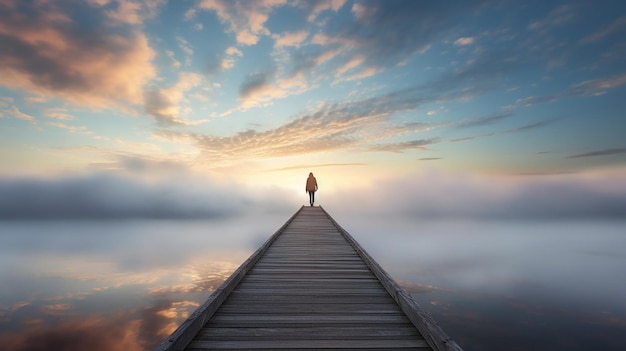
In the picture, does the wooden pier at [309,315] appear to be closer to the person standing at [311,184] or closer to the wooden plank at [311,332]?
the wooden plank at [311,332]

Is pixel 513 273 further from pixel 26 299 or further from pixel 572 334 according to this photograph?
pixel 26 299

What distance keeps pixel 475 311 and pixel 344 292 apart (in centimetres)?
1256

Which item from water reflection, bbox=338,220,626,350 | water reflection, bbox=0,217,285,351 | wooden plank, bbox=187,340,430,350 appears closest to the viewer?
wooden plank, bbox=187,340,430,350

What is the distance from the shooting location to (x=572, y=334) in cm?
1082

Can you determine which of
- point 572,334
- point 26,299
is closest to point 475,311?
point 572,334

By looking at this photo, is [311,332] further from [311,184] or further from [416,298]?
[311,184]

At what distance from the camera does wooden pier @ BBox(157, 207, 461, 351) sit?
266cm

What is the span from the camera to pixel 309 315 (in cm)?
334

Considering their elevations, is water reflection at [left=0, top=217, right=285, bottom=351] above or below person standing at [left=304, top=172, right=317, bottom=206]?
below

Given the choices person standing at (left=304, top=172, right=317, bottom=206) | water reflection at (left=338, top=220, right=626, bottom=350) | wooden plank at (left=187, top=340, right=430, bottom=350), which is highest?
person standing at (left=304, top=172, right=317, bottom=206)

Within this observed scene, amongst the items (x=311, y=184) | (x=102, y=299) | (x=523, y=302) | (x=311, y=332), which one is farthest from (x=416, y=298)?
(x=102, y=299)

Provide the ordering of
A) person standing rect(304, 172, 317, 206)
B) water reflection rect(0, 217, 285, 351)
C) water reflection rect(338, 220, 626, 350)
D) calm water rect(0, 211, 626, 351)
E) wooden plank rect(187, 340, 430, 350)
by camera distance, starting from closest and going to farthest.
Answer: wooden plank rect(187, 340, 430, 350)
water reflection rect(338, 220, 626, 350)
calm water rect(0, 211, 626, 351)
water reflection rect(0, 217, 285, 351)
person standing rect(304, 172, 317, 206)

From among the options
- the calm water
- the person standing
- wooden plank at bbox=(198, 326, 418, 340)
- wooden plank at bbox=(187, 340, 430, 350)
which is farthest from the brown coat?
wooden plank at bbox=(187, 340, 430, 350)

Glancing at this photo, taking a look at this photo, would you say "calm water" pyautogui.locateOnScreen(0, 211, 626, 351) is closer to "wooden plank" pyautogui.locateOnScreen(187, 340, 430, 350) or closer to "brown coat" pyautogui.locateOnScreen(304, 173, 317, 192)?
"brown coat" pyautogui.locateOnScreen(304, 173, 317, 192)
